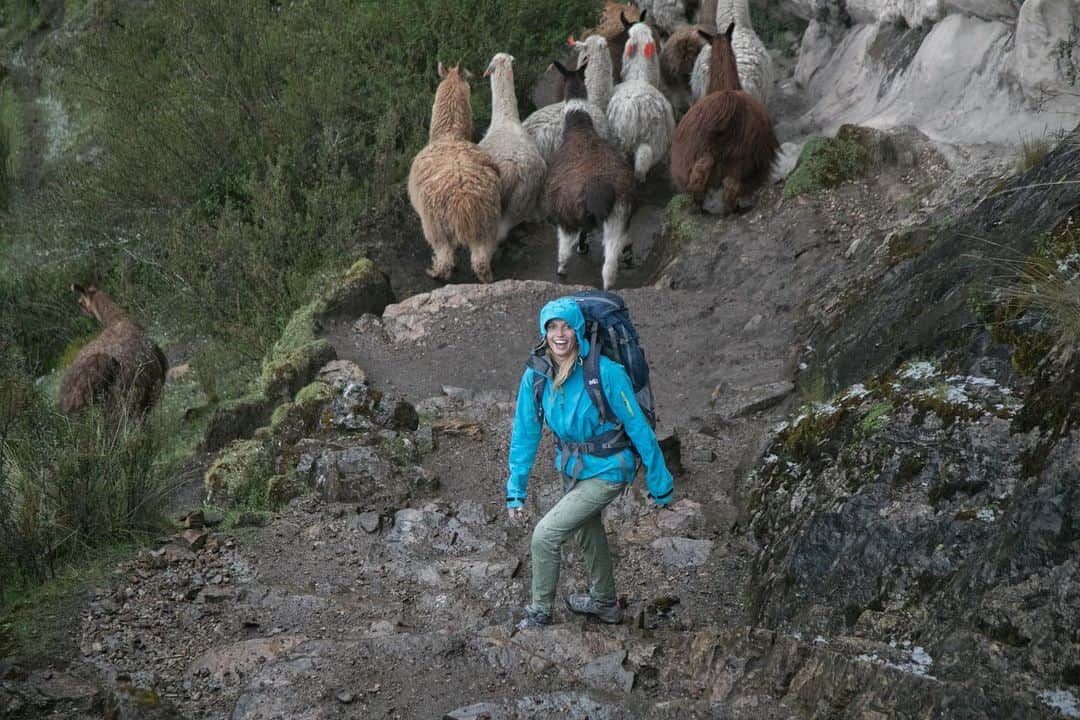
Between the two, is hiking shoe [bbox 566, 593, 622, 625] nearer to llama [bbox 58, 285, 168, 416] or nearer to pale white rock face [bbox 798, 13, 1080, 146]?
llama [bbox 58, 285, 168, 416]

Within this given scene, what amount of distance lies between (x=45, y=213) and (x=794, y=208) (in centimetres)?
896

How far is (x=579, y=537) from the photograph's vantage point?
14.9 feet

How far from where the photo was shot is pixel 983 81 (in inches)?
353

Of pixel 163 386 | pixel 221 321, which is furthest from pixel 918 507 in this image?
pixel 221 321

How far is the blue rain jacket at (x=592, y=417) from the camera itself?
13.8ft

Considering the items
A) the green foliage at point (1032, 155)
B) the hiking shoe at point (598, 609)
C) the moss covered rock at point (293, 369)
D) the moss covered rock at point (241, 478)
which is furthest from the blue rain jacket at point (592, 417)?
the moss covered rock at point (293, 369)

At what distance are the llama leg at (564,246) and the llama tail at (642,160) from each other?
1302 mm

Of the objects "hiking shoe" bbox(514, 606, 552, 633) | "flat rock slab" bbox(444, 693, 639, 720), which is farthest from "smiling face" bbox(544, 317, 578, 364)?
"flat rock slab" bbox(444, 693, 639, 720)

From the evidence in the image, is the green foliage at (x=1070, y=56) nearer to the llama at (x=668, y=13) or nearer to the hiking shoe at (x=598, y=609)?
the hiking shoe at (x=598, y=609)

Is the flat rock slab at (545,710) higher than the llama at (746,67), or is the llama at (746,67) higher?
the llama at (746,67)

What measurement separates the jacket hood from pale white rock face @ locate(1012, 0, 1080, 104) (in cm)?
490

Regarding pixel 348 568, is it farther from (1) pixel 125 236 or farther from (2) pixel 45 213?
(2) pixel 45 213

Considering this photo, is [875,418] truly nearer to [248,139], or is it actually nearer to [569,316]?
[569,316]

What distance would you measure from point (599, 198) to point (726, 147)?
1.26 meters
